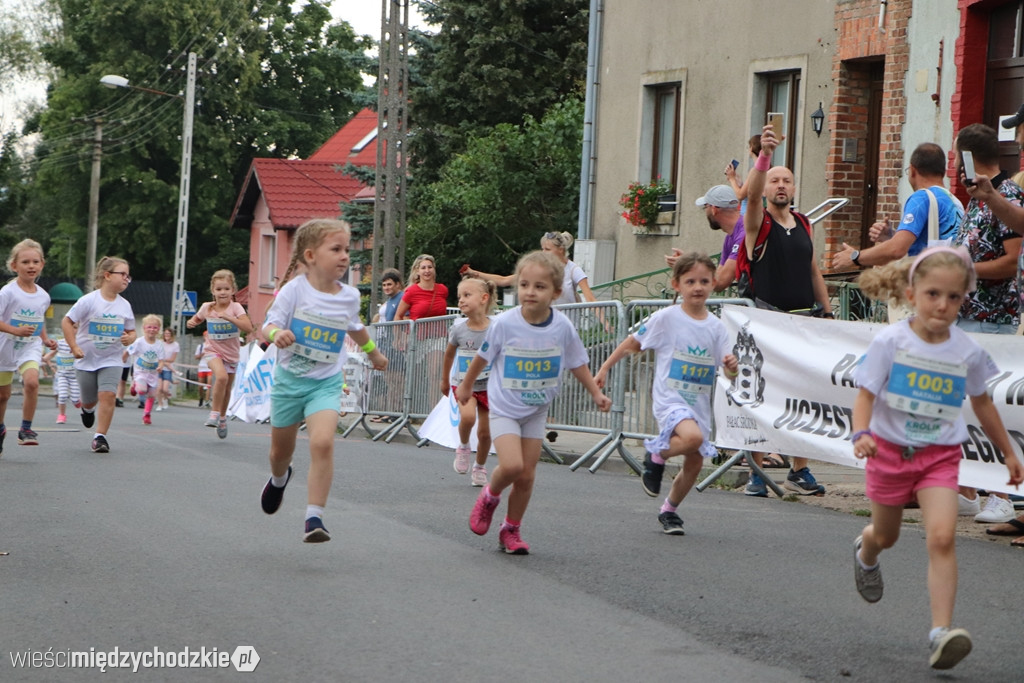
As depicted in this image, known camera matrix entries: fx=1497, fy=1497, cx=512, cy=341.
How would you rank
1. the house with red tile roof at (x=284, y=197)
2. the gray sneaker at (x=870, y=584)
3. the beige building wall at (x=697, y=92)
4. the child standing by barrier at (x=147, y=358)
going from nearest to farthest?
the gray sneaker at (x=870, y=584) → the beige building wall at (x=697, y=92) → the child standing by barrier at (x=147, y=358) → the house with red tile roof at (x=284, y=197)

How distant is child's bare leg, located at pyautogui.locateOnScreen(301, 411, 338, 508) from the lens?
7434mm

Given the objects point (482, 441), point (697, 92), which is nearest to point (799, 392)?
point (482, 441)

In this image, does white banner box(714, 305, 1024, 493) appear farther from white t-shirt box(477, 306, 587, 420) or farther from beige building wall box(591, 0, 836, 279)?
beige building wall box(591, 0, 836, 279)

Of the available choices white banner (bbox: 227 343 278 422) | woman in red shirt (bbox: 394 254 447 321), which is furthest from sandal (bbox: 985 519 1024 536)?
white banner (bbox: 227 343 278 422)

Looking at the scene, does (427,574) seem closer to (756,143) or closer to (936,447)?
(936,447)

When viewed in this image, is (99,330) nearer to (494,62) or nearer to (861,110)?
(861,110)

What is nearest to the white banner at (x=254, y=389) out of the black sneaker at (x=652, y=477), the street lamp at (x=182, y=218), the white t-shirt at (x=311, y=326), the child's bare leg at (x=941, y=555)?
the black sneaker at (x=652, y=477)

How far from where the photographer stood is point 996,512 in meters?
9.04

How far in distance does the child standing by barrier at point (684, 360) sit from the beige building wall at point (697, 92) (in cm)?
1105

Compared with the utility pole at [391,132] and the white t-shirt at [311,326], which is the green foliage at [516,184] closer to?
the utility pole at [391,132]

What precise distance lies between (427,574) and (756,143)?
4763mm

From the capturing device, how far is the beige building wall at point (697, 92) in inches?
770

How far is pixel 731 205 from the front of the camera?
36.1ft

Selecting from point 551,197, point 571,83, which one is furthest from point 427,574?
point 571,83
